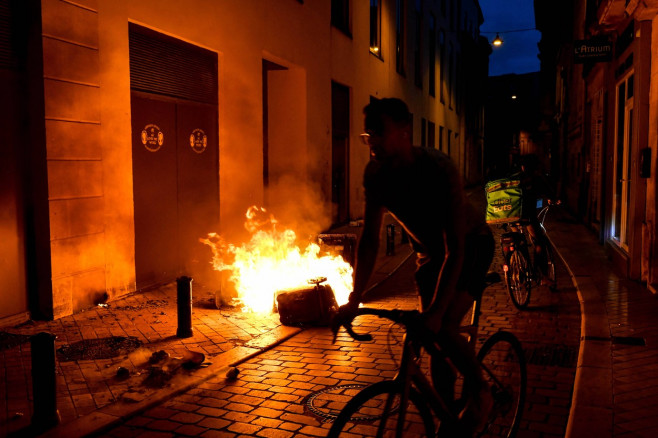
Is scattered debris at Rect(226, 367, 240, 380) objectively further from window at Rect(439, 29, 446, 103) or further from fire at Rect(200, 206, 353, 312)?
window at Rect(439, 29, 446, 103)

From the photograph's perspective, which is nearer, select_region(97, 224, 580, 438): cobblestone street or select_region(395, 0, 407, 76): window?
select_region(97, 224, 580, 438): cobblestone street

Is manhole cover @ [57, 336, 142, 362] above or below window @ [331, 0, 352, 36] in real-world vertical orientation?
below

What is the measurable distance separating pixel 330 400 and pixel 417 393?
1.92 m

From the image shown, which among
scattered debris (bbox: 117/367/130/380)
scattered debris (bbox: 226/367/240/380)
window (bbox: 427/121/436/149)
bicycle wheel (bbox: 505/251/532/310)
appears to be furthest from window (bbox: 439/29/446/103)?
scattered debris (bbox: 117/367/130/380)

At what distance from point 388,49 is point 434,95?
9437 millimetres

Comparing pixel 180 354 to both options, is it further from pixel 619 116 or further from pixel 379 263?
pixel 619 116

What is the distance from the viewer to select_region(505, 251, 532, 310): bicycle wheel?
7.44 m

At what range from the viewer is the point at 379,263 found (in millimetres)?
11164

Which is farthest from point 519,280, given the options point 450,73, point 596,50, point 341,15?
point 450,73

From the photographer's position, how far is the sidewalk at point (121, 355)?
175 inches

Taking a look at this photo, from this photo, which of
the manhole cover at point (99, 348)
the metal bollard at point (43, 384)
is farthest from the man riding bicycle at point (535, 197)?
the metal bollard at point (43, 384)

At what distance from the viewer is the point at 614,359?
5.40 meters

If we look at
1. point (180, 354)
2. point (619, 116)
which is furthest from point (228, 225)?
point (619, 116)

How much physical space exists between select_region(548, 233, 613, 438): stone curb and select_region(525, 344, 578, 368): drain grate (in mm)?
85
